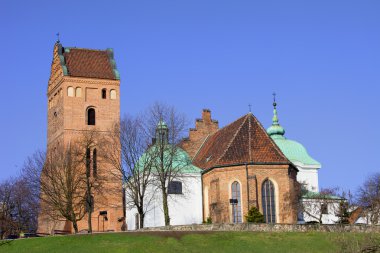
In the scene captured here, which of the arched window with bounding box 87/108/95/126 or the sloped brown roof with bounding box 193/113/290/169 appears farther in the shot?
the arched window with bounding box 87/108/95/126

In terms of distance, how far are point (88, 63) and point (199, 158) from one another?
49.4ft

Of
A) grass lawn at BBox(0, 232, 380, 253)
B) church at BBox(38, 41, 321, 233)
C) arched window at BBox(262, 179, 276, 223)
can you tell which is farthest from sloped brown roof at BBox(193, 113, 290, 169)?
grass lawn at BBox(0, 232, 380, 253)

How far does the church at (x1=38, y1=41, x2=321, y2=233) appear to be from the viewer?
60125mm

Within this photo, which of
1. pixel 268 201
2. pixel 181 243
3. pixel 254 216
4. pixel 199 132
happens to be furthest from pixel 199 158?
pixel 181 243

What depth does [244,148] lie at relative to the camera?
61.6 m

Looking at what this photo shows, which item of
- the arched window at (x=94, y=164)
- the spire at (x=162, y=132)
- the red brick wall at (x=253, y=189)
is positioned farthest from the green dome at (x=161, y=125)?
the arched window at (x=94, y=164)

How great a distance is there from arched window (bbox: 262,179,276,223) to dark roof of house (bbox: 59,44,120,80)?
2126cm

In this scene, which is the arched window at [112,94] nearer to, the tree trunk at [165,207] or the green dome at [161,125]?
the green dome at [161,125]

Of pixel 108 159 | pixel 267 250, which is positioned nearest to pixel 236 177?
pixel 108 159

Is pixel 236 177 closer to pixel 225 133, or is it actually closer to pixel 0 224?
pixel 225 133

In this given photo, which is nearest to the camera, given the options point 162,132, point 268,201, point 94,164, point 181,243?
point 181,243

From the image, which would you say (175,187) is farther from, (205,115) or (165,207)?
(205,115)

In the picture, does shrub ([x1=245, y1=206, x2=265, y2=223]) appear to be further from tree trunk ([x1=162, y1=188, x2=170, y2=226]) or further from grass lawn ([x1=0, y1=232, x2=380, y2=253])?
grass lawn ([x1=0, y1=232, x2=380, y2=253])

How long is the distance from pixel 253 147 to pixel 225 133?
6.21m
